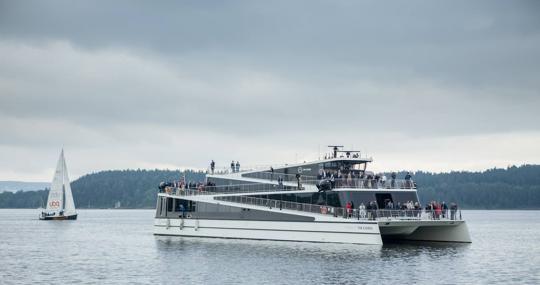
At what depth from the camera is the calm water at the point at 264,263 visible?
122 feet

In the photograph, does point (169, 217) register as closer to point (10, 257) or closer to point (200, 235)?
point (200, 235)

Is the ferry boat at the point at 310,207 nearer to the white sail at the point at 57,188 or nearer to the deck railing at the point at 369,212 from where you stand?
the deck railing at the point at 369,212

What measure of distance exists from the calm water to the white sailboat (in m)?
52.1

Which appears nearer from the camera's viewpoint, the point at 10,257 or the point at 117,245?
the point at 10,257

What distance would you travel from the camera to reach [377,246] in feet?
159

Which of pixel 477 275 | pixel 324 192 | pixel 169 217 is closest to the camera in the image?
pixel 477 275

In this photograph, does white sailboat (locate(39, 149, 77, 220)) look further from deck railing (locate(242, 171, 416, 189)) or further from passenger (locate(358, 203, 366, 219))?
passenger (locate(358, 203, 366, 219))

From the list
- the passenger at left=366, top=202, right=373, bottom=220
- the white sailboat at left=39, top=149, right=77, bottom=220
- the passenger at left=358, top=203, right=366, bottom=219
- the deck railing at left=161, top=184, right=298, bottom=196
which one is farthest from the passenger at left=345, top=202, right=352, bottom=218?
the white sailboat at left=39, top=149, right=77, bottom=220

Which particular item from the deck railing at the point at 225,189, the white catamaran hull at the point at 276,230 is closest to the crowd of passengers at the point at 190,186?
the deck railing at the point at 225,189

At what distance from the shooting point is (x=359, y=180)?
52.0 m

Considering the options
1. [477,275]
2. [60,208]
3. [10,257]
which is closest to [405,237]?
[477,275]

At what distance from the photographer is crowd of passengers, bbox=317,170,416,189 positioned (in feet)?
170

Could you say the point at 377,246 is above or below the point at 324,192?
below

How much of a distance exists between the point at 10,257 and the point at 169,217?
16253 mm
